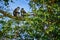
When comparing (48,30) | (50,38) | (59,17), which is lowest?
(50,38)

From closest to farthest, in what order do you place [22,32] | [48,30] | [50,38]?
[48,30]
[50,38]
[22,32]

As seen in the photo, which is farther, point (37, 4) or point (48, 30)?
point (37, 4)

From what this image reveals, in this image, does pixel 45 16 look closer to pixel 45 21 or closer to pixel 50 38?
pixel 45 21

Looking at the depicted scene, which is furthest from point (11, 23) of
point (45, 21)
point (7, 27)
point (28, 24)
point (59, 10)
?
point (59, 10)

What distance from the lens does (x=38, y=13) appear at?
555 cm

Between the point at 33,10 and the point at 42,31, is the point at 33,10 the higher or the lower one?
the higher one

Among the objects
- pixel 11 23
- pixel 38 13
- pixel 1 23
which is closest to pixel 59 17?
pixel 38 13

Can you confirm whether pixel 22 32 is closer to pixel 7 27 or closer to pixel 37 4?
pixel 7 27

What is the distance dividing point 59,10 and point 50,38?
0.94 meters

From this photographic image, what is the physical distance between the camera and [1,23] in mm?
6441

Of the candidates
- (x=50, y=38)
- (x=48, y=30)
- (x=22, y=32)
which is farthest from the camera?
(x=22, y=32)

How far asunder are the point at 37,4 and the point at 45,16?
0.93 m

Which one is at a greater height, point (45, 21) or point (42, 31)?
point (45, 21)

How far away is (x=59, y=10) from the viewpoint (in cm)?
550
